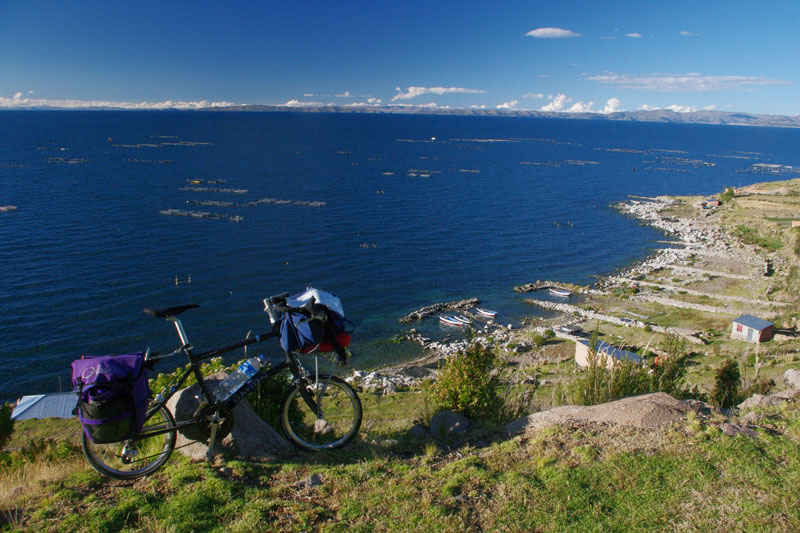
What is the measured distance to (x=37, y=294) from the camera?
40.0 m

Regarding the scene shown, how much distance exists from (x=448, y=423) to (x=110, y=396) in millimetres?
4994

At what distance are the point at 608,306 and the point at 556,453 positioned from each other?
3998 cm

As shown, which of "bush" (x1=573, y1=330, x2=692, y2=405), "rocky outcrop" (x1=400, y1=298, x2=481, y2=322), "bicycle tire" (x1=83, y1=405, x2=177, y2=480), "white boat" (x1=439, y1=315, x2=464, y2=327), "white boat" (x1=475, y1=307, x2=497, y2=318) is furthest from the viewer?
"white boat" (x1=475, y1=307, x2=497, y2=318)

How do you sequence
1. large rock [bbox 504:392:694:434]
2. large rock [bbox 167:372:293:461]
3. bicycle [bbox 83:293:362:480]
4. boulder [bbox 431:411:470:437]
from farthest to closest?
boulder [bbox 431:411:470:437]
large rock [bbox 504:392:694:434]
large rock [bbox 167:372:293:461]
bicycle [bbox 83:293:362:480]

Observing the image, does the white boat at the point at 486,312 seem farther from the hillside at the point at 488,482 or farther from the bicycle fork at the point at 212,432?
the bicycle fork at the point at 212,432

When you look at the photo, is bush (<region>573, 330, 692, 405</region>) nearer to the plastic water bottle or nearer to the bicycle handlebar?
the bicycle handlebar

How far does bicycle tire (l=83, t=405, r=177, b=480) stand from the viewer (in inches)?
218

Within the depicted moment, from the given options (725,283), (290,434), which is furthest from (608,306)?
(290,434)

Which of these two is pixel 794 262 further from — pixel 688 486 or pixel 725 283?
pixel 688 486

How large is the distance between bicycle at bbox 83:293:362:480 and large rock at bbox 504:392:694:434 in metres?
2.81

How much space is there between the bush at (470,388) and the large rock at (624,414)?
77 cm

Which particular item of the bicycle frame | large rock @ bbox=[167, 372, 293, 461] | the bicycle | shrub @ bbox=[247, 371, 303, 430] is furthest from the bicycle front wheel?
shrub @ bbox=[247, 371, 303, 430]

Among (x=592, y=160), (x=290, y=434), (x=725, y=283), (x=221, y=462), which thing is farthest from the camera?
(x=592, y=160)

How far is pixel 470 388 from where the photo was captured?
8500 millimetres
